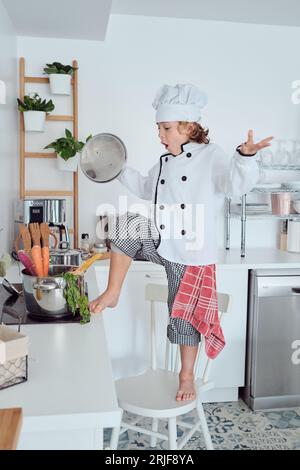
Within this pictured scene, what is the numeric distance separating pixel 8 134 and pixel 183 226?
1.38 m

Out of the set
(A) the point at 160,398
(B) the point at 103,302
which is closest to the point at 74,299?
(B) the point at 103,302

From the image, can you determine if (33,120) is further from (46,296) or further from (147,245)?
(46,296)

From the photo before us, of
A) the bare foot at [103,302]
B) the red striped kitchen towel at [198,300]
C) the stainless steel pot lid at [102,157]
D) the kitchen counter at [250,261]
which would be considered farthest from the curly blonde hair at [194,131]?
the kitchen counter at [250,261]

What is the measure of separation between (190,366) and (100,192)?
5.14 feet

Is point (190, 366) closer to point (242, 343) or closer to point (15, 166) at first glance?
point (242, 343)

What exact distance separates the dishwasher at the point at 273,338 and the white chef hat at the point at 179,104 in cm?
125

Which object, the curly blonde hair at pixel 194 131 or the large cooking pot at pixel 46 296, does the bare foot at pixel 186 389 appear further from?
the curly blonde hair at pixel 194 131

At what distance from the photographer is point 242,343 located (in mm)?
2645

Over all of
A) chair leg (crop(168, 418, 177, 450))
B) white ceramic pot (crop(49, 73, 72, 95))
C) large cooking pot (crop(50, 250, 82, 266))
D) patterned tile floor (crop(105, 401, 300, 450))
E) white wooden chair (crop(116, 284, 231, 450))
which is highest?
white ceramic pot (crop(49, 73, 72, 95))

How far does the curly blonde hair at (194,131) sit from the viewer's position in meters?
1.56

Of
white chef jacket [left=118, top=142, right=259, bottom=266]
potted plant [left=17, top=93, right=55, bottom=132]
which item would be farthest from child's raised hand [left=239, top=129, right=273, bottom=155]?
potted plant [left=17, top=93, right=55, bottom=132]

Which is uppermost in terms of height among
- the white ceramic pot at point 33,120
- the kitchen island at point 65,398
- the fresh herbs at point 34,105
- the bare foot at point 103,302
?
the fresh herbs at point 34,105

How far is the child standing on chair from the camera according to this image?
5.11 ft

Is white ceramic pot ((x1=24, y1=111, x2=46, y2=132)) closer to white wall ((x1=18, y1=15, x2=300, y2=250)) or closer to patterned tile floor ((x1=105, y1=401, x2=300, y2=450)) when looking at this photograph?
white wall ((x1=18, y1=15, x2=300, y2=250))
